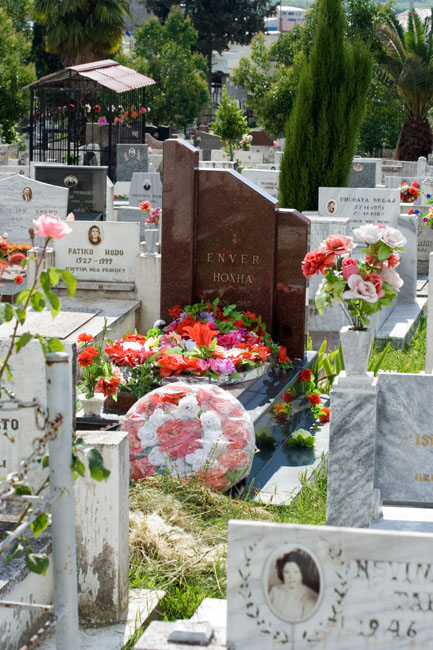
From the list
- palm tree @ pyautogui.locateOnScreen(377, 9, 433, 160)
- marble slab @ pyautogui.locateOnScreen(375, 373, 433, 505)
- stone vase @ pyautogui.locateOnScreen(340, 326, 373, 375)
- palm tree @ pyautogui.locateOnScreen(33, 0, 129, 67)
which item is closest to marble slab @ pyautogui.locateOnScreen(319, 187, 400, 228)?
stone vase @ pyautogui.locateOnScreen(340, 326, 373, 375)

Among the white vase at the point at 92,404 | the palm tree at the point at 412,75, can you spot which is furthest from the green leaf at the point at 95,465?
the palm tree at the point at 412,75

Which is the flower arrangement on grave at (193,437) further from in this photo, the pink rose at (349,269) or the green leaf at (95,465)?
the green leaf at (95,465)

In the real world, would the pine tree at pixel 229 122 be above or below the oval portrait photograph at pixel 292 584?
above

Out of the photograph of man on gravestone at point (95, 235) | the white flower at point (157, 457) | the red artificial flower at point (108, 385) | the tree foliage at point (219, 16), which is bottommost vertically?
the white flower at point (157, 457)

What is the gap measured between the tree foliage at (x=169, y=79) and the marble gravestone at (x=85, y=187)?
79.1 ft

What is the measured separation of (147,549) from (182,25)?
45756mm

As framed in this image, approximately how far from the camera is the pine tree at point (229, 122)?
92.3 ft

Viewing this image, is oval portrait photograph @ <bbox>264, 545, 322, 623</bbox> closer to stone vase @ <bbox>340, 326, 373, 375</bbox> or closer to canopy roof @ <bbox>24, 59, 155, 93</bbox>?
stone vase @ <bbox>340, 326, 373, 375</bbox>

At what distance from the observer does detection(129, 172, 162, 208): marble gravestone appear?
1883 cm

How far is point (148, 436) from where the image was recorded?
21.3 feet

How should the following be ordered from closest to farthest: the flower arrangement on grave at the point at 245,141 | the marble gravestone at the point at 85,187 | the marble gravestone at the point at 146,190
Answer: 1. the marble gravestone at the point at 85,187
2. the marble gravestone at the point at 146,190
3. the flower arrangement on grave at the point at 245,141

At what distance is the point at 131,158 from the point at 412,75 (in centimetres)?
1007

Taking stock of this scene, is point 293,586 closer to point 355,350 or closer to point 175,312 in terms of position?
point 355,350

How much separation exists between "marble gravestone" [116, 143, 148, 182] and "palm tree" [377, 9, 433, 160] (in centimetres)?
975
